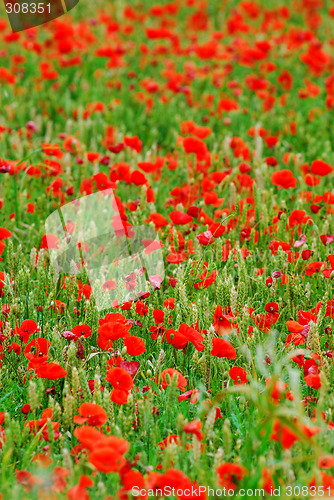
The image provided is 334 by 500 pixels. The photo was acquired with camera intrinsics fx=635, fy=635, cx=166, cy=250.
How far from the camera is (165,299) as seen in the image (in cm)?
257

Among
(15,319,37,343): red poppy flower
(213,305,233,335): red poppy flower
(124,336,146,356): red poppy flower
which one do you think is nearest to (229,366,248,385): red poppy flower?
(213,305,233,335): red poppy flower

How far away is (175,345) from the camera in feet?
6.63

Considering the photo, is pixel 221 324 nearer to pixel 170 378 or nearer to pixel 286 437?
pixel 170 378

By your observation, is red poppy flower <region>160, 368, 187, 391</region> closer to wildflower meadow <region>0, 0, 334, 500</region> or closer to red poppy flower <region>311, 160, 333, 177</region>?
wildflower meadow <region>0, 0, 334, 500</region>

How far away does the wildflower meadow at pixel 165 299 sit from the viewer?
158cm

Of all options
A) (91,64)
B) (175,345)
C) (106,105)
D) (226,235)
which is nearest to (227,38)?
(91,64)

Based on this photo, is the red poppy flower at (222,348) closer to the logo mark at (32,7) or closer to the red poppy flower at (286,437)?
the red poppy flower at (286,437)

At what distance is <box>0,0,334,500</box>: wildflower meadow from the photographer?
158cm

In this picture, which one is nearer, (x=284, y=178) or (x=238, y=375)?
(x=238, y=375)

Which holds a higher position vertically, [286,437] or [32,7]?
[32,7]

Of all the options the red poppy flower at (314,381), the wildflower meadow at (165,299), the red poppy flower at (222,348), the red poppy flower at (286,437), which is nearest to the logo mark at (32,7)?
the wildflower meadow at (165,299)

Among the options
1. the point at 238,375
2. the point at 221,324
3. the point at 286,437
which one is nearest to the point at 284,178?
the point at 221,324

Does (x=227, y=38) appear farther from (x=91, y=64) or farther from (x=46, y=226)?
(x=46, y=226)

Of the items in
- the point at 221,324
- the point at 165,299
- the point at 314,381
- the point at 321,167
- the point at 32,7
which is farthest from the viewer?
the point at 32,7
